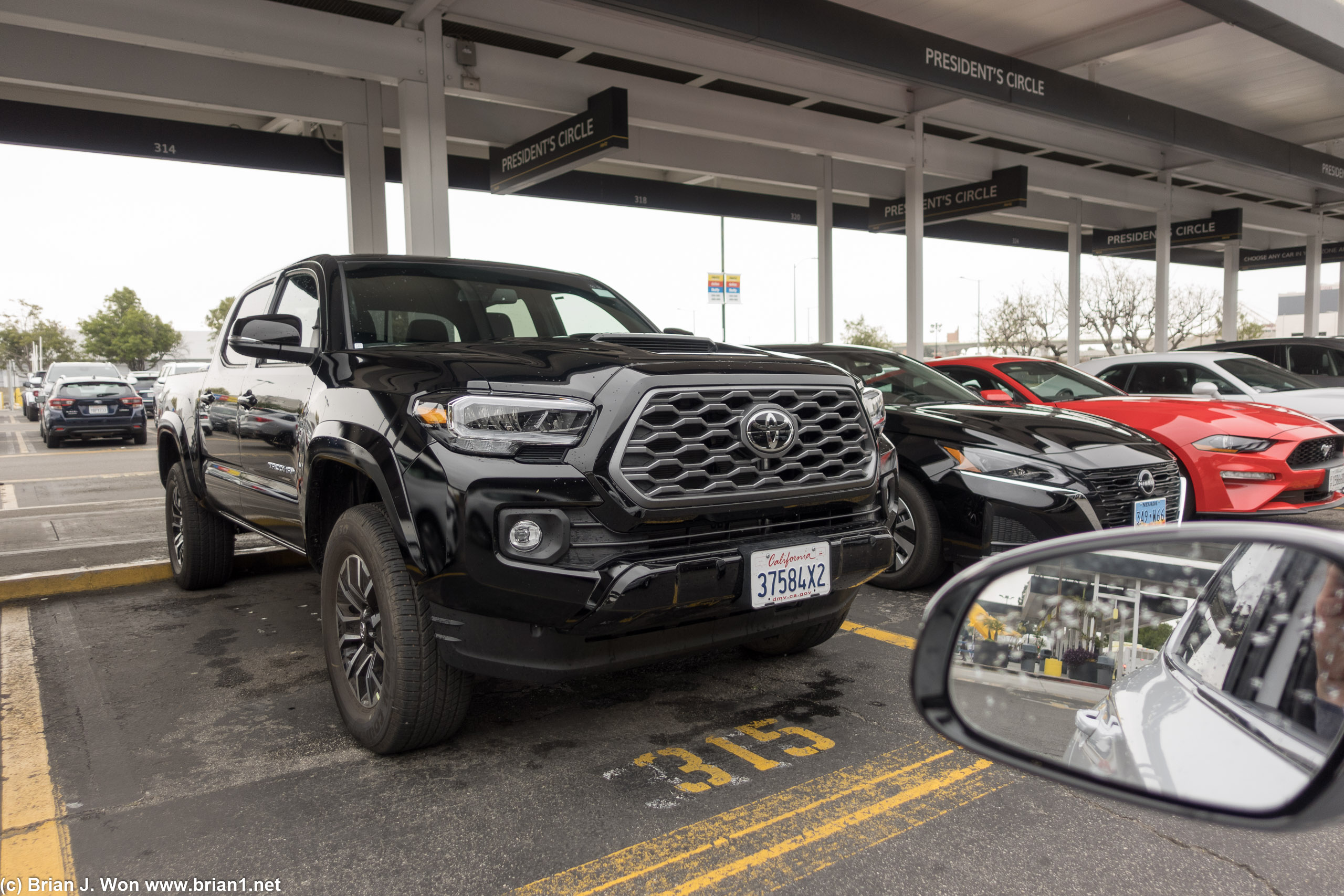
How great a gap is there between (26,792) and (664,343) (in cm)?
256

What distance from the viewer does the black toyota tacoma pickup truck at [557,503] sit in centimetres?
259

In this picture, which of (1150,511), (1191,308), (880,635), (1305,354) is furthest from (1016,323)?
(880,635)

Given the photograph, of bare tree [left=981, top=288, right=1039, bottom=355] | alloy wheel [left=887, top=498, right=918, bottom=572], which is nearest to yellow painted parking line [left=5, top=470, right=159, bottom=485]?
alloy wheel [left=887, top=498, right=918, bottom=572]

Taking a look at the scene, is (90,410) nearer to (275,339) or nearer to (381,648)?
(275,339)

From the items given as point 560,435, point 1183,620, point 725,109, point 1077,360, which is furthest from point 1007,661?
point 1077,360

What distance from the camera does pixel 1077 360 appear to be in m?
21.2

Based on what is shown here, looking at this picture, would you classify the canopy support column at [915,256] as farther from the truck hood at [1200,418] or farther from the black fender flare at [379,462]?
the black fender flare at [379,462]

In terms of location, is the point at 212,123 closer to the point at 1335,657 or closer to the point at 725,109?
the point at 725,109

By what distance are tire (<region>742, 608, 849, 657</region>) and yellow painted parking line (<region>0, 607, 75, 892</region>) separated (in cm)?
251

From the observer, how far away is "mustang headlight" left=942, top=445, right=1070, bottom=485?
463cm

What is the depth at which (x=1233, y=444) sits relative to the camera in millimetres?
6105

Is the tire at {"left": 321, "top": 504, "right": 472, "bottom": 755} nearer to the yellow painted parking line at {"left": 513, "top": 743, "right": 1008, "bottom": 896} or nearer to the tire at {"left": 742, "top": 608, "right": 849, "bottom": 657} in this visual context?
the yellow painted parking line at {"left": 513, "top": 743, "right": 1008, "bottom": 896}

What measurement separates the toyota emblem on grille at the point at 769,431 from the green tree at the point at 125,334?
70.6 m

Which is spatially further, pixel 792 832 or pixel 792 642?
pixel 792 642
